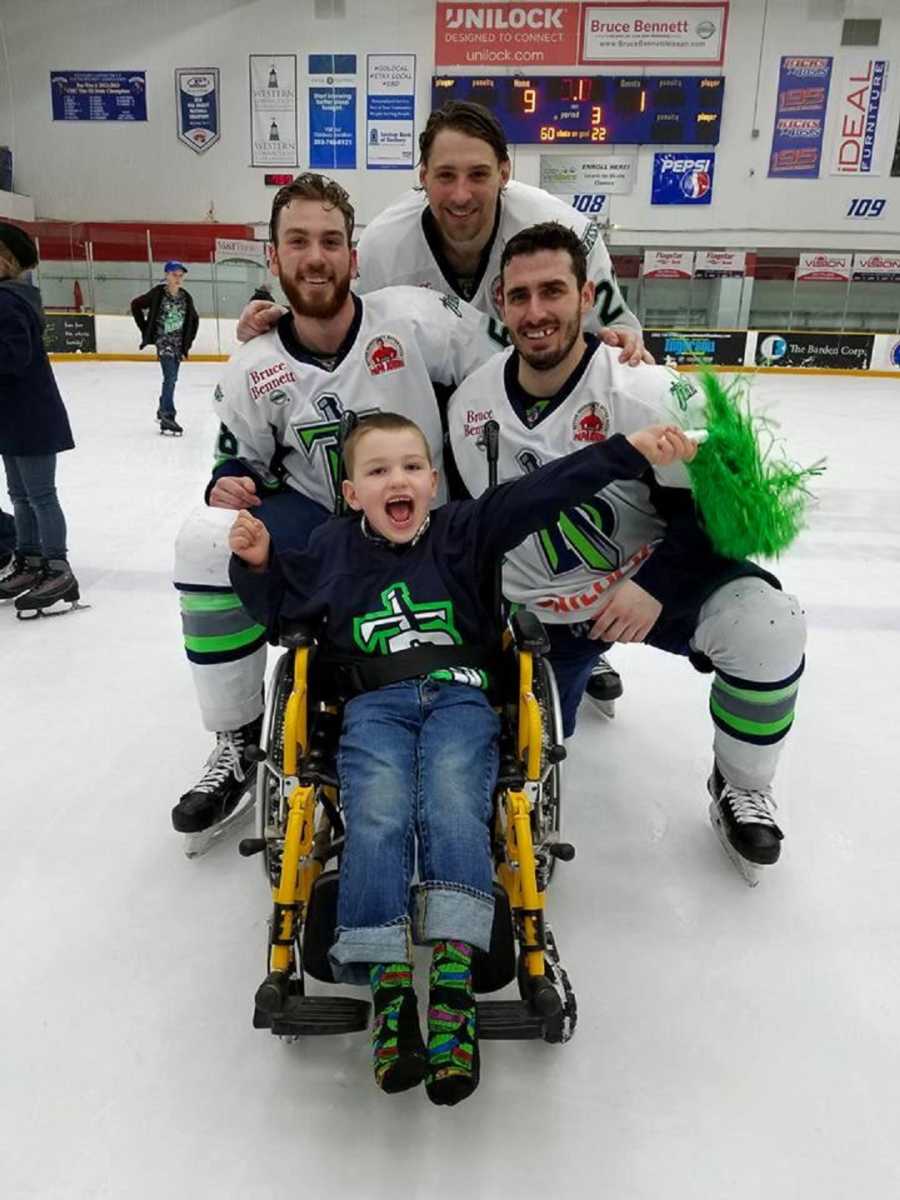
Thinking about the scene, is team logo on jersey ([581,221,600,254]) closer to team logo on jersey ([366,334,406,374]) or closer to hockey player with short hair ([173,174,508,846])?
hockey player with short hair ([173,174,508,846])

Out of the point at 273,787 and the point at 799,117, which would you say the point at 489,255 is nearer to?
the point at 273,787

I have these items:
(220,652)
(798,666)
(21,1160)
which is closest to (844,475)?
(798,666)

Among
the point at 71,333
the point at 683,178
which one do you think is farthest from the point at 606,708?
the point at 683,178

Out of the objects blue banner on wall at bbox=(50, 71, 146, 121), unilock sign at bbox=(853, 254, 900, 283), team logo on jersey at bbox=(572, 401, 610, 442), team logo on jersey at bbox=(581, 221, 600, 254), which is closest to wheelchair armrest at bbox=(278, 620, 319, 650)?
team logo on jersey at bbox=(572, 401, 610, 442)

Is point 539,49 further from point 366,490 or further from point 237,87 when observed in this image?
point 366,490

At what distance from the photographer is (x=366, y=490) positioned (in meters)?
1.35

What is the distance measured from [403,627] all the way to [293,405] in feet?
2.10

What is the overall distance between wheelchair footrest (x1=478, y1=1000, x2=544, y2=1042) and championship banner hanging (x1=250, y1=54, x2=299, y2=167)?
1295cm

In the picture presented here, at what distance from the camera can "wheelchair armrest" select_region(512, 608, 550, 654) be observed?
49.3 inches

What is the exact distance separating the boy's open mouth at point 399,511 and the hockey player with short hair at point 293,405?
0.37 m

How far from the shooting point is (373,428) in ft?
4.47

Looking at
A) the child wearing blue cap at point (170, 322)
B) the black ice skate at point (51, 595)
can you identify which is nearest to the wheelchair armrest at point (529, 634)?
the black ice skate at point (51, 595)

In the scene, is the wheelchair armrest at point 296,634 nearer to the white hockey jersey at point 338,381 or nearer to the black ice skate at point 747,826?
the white hockey jersey at point 338,381

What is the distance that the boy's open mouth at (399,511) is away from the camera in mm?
1347
